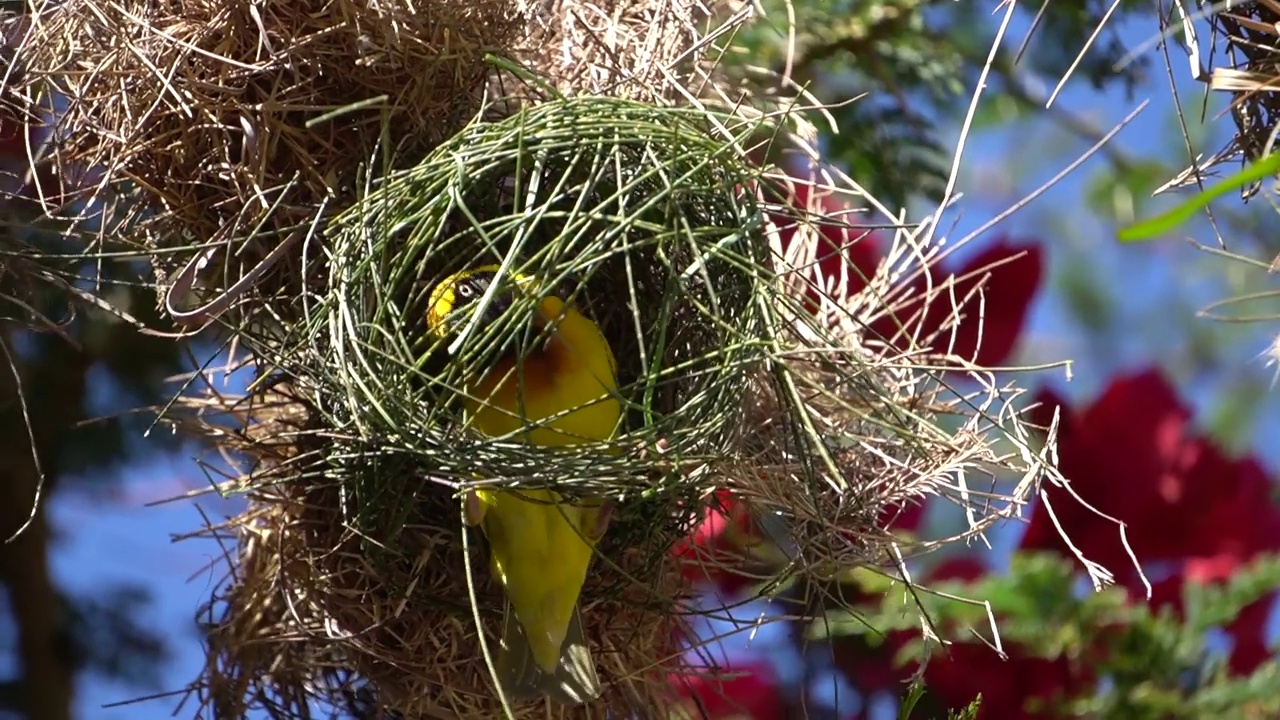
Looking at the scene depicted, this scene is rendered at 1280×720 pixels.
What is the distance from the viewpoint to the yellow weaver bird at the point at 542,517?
1696 mm

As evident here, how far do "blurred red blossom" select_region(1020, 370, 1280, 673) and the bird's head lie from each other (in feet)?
3.03

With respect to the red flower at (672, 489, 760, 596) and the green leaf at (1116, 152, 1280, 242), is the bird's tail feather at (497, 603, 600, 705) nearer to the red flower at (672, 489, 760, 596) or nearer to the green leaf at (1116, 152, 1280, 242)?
the red flower at (672, 489, 760, 596)

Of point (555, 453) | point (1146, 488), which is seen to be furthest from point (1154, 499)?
point (555, 453)

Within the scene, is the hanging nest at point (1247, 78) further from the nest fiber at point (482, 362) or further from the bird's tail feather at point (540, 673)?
the bird's tail feather at point (540, 673)

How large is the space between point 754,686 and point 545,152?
1113 mm

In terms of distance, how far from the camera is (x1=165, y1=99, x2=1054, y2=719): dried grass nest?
155cm

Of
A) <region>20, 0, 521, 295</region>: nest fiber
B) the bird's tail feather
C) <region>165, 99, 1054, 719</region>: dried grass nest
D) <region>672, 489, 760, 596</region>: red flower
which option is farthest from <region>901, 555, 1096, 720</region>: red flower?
<region>20, 0, 521, 295</region>: nest fiber

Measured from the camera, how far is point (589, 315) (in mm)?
1885

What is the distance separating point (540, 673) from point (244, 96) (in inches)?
29.1

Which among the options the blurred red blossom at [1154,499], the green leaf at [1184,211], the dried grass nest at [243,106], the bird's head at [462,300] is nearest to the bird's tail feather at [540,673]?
the bird's head at [462,300]

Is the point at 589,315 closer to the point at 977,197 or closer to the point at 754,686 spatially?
the point at 754,686

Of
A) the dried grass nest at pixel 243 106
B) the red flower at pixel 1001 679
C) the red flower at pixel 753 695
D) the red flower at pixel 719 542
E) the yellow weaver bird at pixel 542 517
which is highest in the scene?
the dried grass nest at pixel 243 106

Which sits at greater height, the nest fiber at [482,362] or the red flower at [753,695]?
the nest fiber at [482,362]

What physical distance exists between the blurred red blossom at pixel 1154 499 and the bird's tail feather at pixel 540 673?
2.68ft
